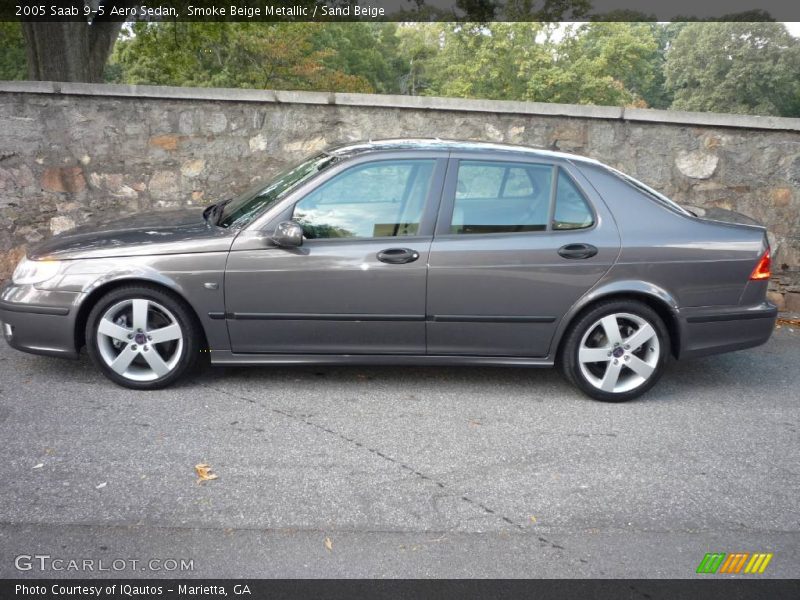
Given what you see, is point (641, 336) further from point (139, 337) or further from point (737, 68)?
point (737, 68)

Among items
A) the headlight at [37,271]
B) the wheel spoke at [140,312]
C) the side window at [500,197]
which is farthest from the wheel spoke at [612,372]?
the headlight at [37,271]

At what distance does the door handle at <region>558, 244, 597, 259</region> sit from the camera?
483 centimetres

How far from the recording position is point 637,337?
491cm

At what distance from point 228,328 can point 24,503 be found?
164cm

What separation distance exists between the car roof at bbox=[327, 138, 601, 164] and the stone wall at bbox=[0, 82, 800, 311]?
2.30 meters

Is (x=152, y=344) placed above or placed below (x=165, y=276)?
below

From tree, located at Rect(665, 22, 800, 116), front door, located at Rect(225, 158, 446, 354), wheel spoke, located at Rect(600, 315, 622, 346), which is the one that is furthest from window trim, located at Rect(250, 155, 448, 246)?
tree, located at Rect(665, 22, 800, 116)

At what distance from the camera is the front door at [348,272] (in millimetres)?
4734

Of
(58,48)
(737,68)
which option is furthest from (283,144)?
(737,68)

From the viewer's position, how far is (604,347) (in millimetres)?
4945

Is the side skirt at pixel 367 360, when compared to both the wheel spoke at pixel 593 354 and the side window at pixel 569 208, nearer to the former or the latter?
the wheel spoke at pixel 593 354
